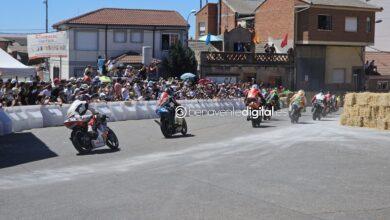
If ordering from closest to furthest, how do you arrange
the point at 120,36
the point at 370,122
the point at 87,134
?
1. the point at 87,134
2. the point at 370,122
3. the point at 120,36

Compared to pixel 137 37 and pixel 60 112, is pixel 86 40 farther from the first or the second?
pixel 60 112

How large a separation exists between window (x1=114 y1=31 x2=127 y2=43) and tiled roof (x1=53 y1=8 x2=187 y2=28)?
0.77 m

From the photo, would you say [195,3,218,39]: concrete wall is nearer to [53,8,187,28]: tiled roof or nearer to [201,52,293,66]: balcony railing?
[53,8,187,28]: tiled roof

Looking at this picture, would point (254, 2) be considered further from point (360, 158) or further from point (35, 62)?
point (360, 158)

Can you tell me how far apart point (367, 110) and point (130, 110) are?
10.4 metres

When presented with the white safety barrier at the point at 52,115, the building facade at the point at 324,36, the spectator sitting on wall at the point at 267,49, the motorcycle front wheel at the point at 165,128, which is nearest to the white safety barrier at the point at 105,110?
the white safety barrier at the point at 52,115

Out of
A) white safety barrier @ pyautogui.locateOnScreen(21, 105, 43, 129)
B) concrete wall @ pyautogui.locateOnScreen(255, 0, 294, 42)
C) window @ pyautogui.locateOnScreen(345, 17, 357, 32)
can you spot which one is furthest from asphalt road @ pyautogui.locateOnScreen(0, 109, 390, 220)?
window @ pyautogui.locateOnScreen(345, 17, 357, 32)

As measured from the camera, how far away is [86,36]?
47.5 m

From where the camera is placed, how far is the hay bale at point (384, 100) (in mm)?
22859

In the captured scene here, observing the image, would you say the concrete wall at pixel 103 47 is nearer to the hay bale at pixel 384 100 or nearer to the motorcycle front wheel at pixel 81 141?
the hay bale at pixel 384 100

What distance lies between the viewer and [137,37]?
49000 millimetres

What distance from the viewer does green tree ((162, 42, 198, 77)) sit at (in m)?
44.9

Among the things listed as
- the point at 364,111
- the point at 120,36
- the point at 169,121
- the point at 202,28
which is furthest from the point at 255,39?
the point at 169,121

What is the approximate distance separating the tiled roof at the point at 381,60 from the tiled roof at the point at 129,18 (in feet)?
74.9
